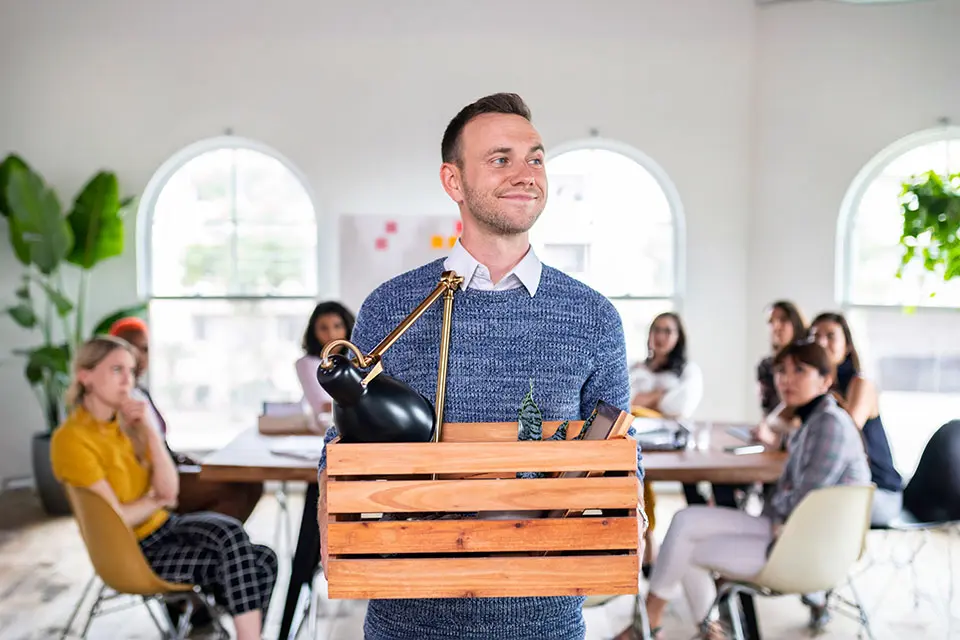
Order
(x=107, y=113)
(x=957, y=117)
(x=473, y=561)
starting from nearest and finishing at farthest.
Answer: (x=473, y=561), (x=957, y=117), (x=107, y=113)

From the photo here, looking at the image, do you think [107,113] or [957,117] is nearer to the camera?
[957,117]

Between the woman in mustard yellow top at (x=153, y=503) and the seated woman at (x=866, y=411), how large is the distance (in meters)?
2.28

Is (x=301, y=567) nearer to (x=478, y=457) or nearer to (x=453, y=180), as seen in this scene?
(x=453, y=180)

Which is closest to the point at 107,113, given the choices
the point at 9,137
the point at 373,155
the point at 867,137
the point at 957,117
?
the point at 9,137

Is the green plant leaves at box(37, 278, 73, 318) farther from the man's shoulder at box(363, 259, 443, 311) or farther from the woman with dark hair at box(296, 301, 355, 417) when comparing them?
the man's shoulder at box(363, 259, 443, 311)

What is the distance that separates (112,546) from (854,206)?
203 inches

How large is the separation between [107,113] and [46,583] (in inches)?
128

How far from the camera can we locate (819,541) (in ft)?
10.6

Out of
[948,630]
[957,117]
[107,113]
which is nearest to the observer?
[948,630]

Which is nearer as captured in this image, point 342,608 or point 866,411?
point 866,411

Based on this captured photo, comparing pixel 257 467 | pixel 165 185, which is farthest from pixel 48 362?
pixel 257 467

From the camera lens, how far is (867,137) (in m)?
6.43

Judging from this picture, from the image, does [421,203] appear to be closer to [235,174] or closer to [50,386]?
[235,174]

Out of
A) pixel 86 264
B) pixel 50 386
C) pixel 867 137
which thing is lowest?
pixel 50 386
